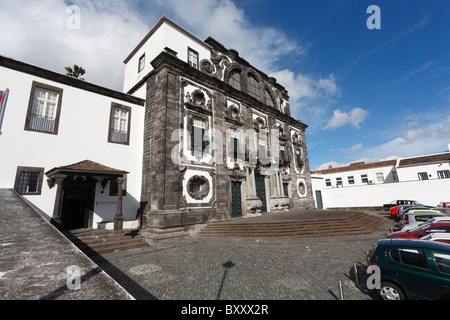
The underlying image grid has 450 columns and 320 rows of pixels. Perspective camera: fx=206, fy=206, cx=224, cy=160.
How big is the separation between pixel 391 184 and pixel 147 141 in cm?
3272

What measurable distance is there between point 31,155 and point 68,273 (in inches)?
430

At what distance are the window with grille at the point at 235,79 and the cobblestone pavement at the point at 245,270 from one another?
1589 cm

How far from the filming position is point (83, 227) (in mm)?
12281

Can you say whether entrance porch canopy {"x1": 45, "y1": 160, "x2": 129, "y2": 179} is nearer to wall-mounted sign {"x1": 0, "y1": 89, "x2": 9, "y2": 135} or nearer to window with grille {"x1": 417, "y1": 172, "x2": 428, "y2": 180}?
wall-mounted sign {"x1": 0, "y1": 89, "x2": 9, "y2": 135}

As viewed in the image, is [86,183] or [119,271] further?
[86,183]

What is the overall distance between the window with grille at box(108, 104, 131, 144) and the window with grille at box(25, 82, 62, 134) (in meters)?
2.92

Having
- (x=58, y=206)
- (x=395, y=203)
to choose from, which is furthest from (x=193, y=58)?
(x=395, y=203)

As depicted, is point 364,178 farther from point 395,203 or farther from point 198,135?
point 198,135

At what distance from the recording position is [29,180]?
34.8 feet

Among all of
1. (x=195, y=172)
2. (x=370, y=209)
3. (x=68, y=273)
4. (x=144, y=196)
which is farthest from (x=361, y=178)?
(x=68, y=273)

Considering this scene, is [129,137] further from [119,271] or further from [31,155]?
[119,271]

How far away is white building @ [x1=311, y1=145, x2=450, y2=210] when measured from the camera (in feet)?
87.2

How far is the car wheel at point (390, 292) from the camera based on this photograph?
4.37m

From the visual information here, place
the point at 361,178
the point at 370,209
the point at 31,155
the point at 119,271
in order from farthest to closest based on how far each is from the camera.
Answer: the point at 361,178
the point at 370,209
the point at 31,155
the point at 119,271
